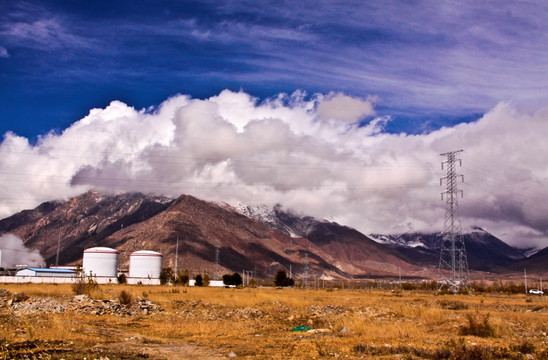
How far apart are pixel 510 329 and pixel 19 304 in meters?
35.6

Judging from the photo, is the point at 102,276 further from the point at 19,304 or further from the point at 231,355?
the point at 231,355

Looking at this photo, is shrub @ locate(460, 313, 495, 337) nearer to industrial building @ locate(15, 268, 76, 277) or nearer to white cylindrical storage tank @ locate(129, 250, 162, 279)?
industrial building @ locate(15, 268, 76, 277)

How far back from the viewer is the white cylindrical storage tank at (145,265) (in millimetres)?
161125

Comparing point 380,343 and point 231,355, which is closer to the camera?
point 231,355

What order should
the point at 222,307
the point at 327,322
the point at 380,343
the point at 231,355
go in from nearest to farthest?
the point at 231,355 → the point at 380,343 → the point at 327,322 → the point at 222,307

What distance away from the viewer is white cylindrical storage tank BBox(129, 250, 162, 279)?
16112cm

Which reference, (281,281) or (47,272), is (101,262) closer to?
(47,272)

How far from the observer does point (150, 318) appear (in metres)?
36.8

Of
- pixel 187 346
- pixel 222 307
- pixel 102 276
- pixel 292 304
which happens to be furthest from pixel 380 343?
pixel 102 276

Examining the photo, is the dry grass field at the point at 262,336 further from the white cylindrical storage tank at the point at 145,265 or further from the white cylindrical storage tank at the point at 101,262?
the white cylindrical storage tank at the point at 145,265

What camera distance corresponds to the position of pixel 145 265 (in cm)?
16250

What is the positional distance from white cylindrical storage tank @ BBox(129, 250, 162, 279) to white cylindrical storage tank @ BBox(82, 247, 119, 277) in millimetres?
15099

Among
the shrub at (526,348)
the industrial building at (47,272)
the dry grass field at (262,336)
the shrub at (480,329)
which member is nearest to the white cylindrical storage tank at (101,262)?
the industrial building at (47,272)

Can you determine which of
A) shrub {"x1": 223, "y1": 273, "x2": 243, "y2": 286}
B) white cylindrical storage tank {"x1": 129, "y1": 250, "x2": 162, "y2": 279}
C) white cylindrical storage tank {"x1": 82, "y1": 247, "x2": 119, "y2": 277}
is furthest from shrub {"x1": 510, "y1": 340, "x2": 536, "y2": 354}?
white cylindrical storage tank {"x1": 129, "y1": 250, "x2": 162, "y2": 279}
